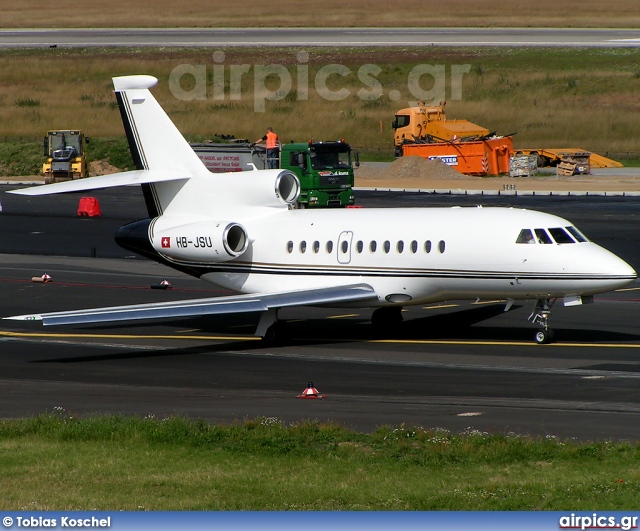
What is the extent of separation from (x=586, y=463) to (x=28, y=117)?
3129 inches

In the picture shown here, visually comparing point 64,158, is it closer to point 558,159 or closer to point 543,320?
point 558,159

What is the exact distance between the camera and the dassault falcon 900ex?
24641 mm

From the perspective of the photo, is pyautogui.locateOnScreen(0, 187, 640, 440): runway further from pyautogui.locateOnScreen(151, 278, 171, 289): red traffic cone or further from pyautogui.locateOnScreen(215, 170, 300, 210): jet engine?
pyautogui.locateOnScreen(215, 170, 300, 210): jet engine

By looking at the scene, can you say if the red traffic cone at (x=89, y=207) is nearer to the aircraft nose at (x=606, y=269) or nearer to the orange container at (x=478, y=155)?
the orange container at (x=478, y=155)

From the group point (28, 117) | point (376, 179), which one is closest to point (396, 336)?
point (376, 179)

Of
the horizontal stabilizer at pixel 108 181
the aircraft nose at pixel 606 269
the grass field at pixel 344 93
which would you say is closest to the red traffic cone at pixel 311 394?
the aircraft nose at pixel 606 269

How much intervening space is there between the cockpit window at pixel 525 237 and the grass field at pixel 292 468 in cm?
905

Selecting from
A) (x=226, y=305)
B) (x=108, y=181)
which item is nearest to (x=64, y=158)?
(x=108, y=181)

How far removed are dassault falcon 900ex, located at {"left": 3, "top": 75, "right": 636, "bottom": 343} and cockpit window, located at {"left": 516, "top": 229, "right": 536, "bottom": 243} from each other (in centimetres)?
2

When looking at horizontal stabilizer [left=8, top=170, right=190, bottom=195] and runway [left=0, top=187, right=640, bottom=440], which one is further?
horizontal stabilizer [left=8, top=170, right=190, bottom=195]

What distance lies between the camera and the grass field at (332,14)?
118 metres
